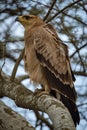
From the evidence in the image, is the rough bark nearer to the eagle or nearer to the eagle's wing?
the eagle

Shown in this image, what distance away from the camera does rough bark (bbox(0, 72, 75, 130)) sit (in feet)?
11.3

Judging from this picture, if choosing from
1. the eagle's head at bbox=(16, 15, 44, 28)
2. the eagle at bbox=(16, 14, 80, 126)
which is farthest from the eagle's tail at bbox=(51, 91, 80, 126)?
the eagle's head at bbox=(16, 15, 44, 28)

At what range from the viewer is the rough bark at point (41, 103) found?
11.3ft

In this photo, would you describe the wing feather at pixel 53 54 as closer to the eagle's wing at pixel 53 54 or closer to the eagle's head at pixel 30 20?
the eagle's wing at pixel 53 54

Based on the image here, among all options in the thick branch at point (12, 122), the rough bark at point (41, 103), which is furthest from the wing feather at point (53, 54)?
the thick branch at point (12, 122)

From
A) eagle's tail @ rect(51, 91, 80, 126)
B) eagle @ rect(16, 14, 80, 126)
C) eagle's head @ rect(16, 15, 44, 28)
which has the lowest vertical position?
eagle's tail @ rect(51, 91, 80, 126)

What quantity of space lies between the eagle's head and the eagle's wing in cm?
24

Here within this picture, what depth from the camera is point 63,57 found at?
546 centimetres

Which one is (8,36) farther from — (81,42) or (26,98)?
(26,98)

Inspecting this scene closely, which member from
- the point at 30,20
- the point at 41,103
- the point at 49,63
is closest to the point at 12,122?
the point at 41,103

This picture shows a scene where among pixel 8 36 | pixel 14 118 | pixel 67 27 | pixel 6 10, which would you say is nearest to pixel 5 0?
pixel 6 10

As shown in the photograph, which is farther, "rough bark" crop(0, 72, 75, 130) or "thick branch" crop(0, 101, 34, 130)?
"thick branch" crop(0, 101, 34, 130)

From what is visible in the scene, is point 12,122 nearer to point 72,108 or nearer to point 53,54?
point 72,108

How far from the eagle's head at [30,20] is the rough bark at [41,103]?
1.25 meters
